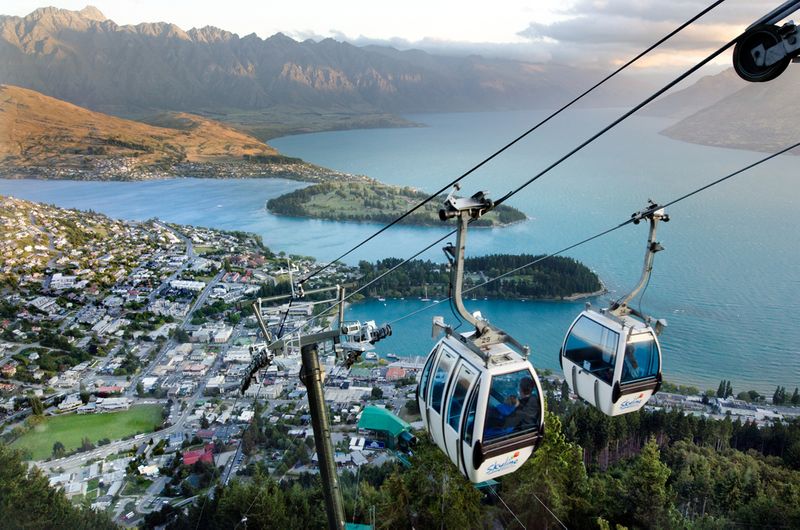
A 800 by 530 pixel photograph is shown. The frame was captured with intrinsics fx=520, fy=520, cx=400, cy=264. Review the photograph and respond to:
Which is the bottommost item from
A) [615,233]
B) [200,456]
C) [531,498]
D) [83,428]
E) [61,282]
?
[83,428]

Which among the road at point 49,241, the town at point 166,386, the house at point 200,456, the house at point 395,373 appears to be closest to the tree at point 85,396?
the town at point 166,386

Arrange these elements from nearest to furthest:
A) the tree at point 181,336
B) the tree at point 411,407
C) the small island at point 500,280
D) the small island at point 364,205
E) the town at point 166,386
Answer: the town at point 166,386 → the tree at point 411,407 → the tree at point 181,336 → the small island at point 500,280 → the small island at point 364,205

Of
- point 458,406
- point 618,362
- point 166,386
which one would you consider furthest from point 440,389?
point 166,386

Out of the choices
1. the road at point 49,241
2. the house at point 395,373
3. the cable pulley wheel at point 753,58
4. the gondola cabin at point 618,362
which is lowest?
the house at point 395,373

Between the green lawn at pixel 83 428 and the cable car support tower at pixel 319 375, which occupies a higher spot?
the cable car support tower at pixel 319 375

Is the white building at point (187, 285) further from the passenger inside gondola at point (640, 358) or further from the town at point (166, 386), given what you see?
the passenger inside gondola at point (640, 358)

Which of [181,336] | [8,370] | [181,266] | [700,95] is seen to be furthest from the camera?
[700,95]

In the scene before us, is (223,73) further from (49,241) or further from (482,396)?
(482,396)

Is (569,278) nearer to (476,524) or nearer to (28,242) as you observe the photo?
(476,524)
